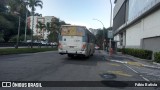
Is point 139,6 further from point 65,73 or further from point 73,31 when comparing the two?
point 65,73

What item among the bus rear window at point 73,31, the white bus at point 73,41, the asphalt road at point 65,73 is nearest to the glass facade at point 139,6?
the bus rear window at point 73,31

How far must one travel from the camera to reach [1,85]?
32.7 ft

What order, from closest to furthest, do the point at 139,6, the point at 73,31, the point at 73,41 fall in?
the point at 73,41 → the point at 73,31 → the point at 139,6

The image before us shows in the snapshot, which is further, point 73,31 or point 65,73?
point 73,31

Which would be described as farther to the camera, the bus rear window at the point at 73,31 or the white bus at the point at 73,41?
the bus rear window at the point at 73,31

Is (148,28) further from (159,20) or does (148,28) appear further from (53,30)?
(53,30)

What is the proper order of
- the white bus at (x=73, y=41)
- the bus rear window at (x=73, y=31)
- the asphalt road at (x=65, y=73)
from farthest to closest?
the bus rear window at (x=73, y=31), the white bus at (x=73, y=41), the asphalt road at (x=65, y=73)

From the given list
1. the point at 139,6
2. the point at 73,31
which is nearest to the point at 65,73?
the point at 73,31

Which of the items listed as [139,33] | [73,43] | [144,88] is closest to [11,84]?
[144,88]

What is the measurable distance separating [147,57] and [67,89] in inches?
960

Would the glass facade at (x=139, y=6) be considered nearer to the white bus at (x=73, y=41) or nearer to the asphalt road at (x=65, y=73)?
the white bus at (x=73, y=41)

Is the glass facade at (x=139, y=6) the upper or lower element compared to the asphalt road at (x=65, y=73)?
upper

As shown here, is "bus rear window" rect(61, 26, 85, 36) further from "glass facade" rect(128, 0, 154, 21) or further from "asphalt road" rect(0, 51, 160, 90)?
"glass facade" rect(128, 0, 154, 21)

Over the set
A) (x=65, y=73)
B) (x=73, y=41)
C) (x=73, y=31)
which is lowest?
(x=65, y=73)
